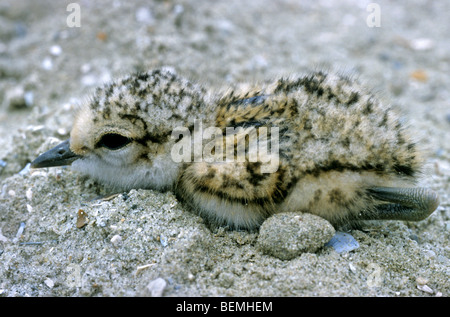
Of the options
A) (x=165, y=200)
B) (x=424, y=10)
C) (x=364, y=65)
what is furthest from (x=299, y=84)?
(x=424, y=10)

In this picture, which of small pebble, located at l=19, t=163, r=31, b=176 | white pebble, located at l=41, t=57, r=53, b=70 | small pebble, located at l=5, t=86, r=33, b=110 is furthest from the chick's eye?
white pebble, located at l=41, t=57, r=53, b=70

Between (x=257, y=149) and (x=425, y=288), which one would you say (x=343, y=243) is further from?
(x=257, y=149)

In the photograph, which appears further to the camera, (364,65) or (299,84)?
(364,65)

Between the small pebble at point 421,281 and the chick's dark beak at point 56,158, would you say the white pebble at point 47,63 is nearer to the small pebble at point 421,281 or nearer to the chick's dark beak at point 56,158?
the chick's dark beak at point 56,158

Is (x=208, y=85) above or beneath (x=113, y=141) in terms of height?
above

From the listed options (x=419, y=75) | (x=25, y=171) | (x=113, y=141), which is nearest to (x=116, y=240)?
(x=113, y=141)

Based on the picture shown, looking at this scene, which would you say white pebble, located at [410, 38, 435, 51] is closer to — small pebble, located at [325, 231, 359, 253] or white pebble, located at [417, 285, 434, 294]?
small pebble, located at [325, 231, 359, 253]
